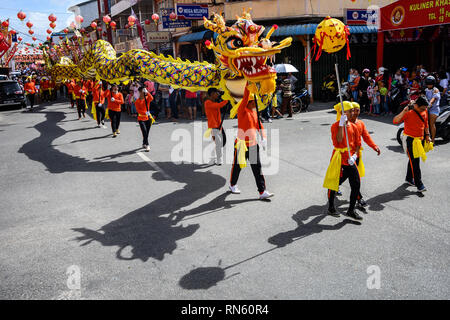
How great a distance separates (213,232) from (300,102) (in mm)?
11618

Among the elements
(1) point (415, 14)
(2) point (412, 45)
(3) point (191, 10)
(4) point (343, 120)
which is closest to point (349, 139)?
(4) point (343, 120)

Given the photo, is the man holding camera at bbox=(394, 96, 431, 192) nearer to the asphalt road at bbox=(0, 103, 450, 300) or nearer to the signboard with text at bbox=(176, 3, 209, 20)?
the asphalt road at bbox=(0, 103, 450, 300)

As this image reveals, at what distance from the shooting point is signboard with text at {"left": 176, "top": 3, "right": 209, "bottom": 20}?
55.7ft

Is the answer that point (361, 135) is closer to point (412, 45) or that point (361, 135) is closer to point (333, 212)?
point (333, 212)

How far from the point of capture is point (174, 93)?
15914 mm

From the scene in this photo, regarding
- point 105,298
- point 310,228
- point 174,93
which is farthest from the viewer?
point 174,93

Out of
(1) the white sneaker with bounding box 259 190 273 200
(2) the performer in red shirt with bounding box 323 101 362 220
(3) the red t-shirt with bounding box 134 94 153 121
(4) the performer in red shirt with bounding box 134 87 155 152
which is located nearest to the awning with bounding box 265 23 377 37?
(4) the performer in red shirt with bounding box 134 87 155 152

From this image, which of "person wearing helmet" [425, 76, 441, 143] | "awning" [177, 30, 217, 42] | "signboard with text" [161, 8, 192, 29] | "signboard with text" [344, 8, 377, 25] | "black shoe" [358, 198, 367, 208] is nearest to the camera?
"black shoe" [358, 198, 367, 208]

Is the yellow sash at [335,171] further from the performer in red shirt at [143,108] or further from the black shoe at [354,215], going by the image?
the performer in red shirt at [143,108]

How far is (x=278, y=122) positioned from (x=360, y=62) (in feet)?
26.8

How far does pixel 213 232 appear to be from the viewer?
5297 millimetres

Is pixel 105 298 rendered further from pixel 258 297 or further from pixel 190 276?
pixel 258 297

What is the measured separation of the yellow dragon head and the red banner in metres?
9.25
